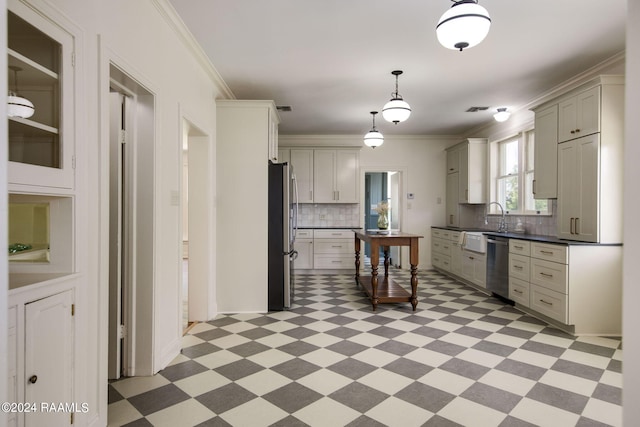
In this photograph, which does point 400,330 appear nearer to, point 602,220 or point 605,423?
point 605,423

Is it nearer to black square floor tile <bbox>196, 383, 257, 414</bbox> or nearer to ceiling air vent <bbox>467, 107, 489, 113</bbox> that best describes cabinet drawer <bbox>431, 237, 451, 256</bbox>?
ceiling air vent <bbox>467, 107, 489, 113</bbox>

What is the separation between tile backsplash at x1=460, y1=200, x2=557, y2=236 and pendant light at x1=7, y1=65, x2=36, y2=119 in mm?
5476

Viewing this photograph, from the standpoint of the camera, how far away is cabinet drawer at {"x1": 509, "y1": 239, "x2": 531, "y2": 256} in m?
4.20

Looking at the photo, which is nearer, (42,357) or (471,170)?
(42,357)

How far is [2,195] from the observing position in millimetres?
750

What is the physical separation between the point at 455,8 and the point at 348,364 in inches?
104

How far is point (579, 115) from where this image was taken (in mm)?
3701

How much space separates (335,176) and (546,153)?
3844 mm

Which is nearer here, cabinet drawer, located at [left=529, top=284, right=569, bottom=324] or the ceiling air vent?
cabinet drawer, located at [left=529, top=284, right=569, bottom=324]

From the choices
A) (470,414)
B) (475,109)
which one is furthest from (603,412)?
(475,109)

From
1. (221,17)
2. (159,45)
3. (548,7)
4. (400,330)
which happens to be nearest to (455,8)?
(548,7)

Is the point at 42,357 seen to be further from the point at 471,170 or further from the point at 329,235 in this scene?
the point at 471,170

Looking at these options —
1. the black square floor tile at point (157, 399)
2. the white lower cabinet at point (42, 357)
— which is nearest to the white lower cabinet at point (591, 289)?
the black square floor tile at point (157, 399)

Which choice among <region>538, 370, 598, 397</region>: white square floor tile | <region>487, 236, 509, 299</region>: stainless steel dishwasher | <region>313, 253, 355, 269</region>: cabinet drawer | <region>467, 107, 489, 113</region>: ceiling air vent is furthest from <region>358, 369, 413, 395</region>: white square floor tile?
<region>467, 107, 489, 113</region>: ceiling air vent
